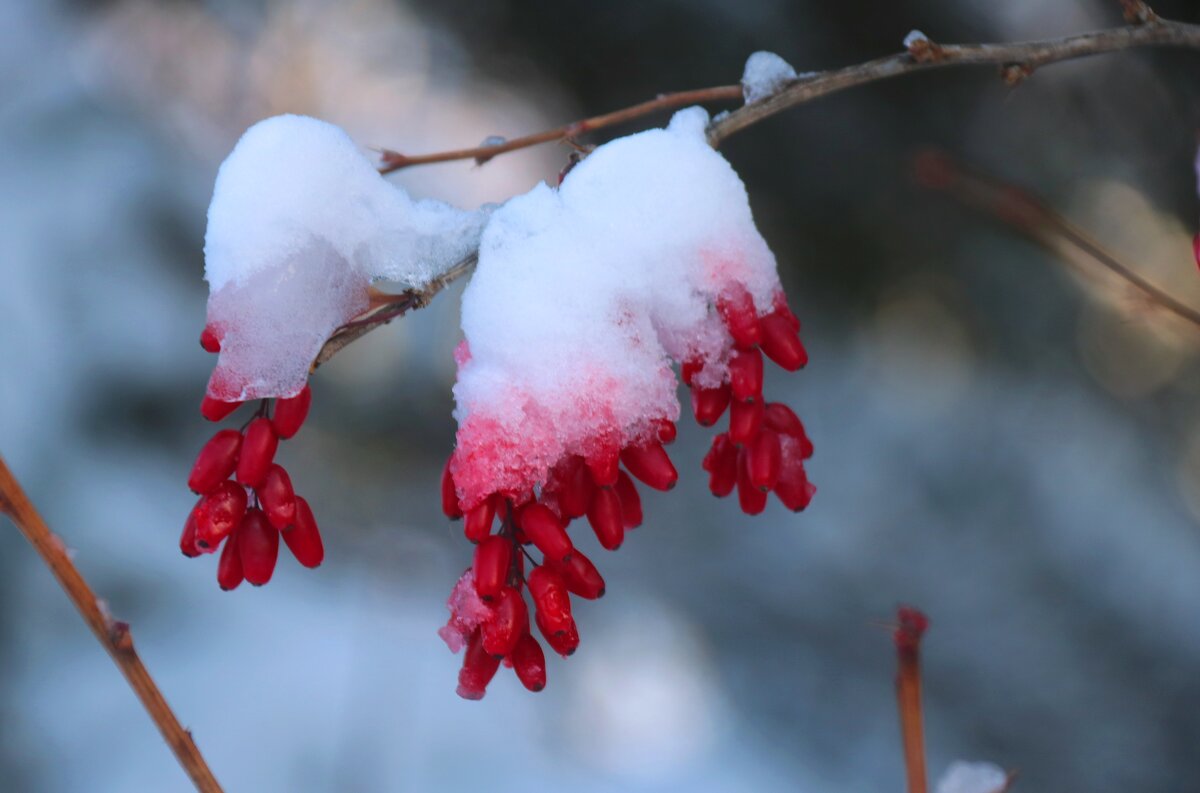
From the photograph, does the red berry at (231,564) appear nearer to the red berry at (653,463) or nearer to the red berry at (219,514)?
the red berry at (219,514)

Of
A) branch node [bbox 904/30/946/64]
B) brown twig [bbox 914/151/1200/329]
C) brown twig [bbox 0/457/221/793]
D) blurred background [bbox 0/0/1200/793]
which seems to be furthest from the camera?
blurred background [bbox 0/0/1200/793]

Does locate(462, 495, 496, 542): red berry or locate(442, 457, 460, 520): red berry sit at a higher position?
locate(462, 495, 496, 542): red berry

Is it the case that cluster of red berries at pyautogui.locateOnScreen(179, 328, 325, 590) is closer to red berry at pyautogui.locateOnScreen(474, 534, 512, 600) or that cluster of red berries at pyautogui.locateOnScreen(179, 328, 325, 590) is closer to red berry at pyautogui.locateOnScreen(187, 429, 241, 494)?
red berry at pyautogui.locateOnScreen(187, 429, 241, 494)

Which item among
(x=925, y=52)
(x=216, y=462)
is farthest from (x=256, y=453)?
(x=925, y=52)

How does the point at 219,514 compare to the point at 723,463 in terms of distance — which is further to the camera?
the point at 723,463

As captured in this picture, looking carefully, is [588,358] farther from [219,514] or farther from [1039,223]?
[1039,223]

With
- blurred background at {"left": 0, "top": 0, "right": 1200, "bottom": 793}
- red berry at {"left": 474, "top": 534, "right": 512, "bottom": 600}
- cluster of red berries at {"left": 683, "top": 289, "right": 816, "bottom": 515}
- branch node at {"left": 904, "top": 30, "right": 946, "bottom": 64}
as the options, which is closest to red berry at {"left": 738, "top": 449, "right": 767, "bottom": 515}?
cluster of red berries at {"left": 683, "top": 289, "right": 816, "bottom": 515}
